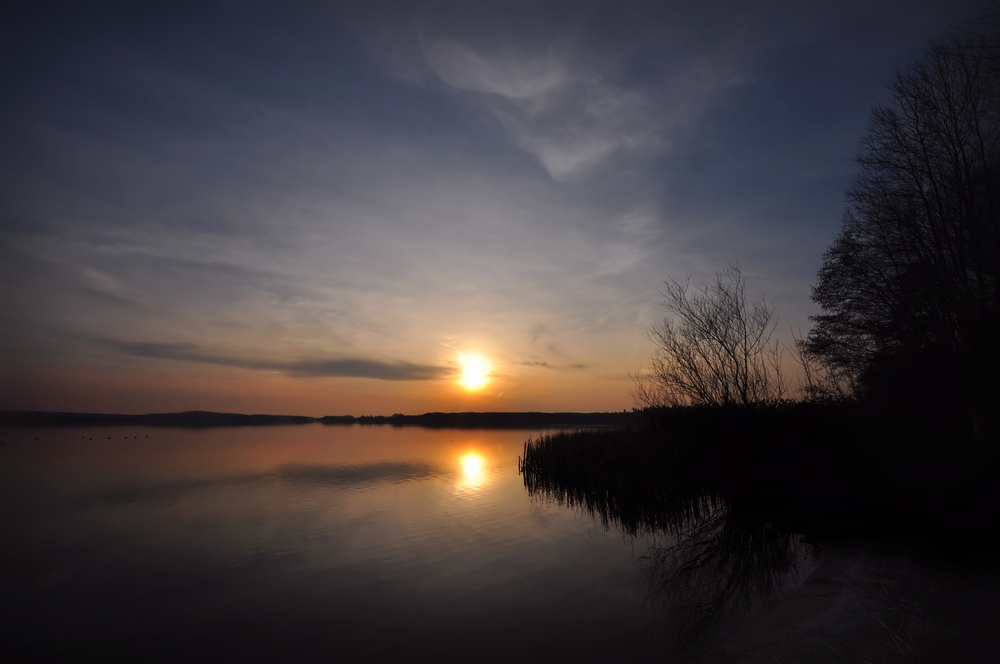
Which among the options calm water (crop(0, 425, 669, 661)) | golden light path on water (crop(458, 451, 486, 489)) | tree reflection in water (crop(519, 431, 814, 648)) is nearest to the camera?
calm water (crop(0, 425, 669, 661))

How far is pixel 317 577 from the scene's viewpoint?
872 centimetres

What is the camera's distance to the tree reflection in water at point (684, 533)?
6956 mm

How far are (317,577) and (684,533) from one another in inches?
326

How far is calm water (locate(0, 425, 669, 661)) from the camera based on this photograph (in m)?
6.18

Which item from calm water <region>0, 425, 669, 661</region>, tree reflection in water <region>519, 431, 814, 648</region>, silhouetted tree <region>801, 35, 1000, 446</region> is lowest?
calm water <region>0, 425, 669, 661</region>

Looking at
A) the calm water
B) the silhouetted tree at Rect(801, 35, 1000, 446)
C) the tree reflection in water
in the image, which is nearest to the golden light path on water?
the tree reflection in water

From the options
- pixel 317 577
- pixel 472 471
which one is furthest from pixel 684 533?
pixel 472 471

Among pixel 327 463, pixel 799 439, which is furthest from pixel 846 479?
pixel 327 463

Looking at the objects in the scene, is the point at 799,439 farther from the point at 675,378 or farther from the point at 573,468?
the point at 573,468

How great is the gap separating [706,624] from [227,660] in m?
6.18

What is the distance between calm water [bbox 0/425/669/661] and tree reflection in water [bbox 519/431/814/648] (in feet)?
1.80

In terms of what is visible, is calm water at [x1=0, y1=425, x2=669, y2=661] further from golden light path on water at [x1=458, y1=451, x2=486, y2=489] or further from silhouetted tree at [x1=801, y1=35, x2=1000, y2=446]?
silhouetted tree at [x1=801, y1=35, x2=1000, y2=446]

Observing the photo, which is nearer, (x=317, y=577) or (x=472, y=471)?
(x=317, y=577)

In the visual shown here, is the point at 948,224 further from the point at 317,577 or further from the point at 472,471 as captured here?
the point at 472,471
